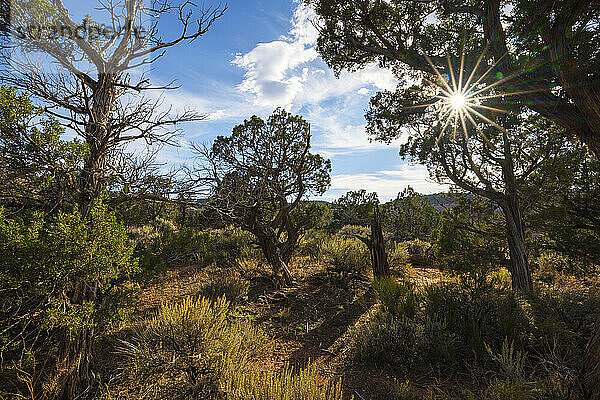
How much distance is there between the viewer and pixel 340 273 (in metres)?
8.38

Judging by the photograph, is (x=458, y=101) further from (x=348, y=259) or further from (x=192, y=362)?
(x=192, y=362)

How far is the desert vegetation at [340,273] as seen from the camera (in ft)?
8.57

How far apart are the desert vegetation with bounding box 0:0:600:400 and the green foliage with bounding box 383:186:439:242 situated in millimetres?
8198

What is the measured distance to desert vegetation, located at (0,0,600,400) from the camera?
2611mm

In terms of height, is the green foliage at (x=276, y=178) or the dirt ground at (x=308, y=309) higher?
the green foliage at (x=276, y=178)

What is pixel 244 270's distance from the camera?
837cm

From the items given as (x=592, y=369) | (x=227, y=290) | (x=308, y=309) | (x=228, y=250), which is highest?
(x=228, y=250)

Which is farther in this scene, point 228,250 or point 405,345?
point 228,250

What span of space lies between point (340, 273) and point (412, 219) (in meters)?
10.1

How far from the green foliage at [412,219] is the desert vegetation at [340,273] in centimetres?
820

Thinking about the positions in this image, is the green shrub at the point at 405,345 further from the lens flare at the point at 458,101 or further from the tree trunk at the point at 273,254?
the lens flare at the point at 458,101

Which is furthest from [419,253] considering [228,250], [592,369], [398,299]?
[592,369]

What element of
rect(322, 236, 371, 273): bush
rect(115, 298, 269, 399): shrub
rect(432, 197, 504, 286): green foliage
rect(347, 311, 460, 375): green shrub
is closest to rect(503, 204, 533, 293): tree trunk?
rect(432, 197, 504, 286): green foliage

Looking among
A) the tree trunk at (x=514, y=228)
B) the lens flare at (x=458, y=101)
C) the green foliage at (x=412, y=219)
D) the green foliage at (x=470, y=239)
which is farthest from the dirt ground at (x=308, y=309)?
the green foliage at (x=412, y=219)
